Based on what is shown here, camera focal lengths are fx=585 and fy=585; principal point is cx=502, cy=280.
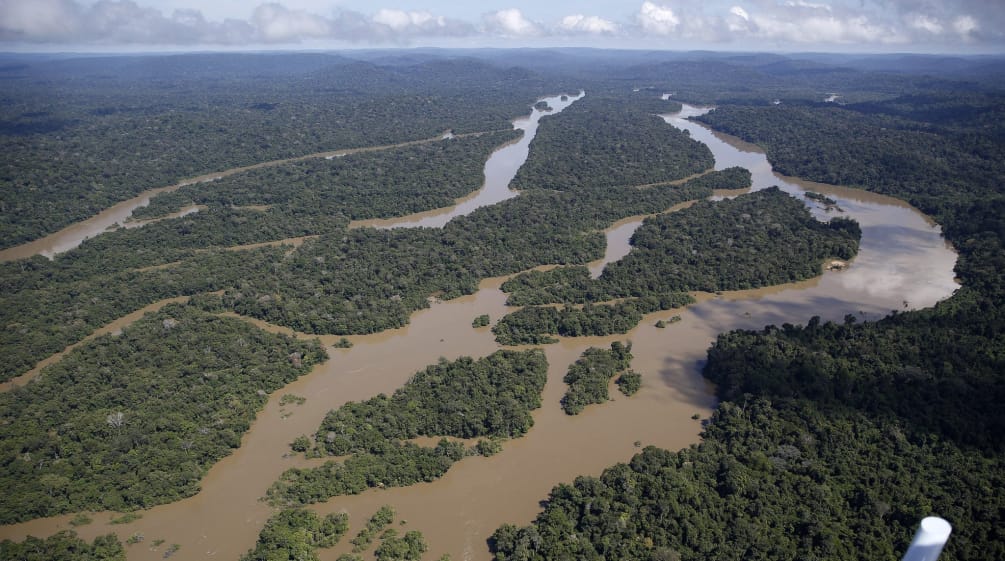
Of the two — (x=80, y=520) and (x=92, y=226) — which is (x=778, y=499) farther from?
(x=92, y=226)

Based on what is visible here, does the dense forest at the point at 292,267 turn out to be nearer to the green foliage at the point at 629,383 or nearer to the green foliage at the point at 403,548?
the green foliage at the point at 629,383

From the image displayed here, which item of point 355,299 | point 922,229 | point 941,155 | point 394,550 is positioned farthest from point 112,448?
point 941,155

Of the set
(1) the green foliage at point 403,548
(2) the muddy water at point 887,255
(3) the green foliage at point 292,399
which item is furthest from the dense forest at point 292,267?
(2) the muddy water at point 887,255

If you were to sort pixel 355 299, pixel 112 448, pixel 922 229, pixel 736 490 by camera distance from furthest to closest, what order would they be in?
pixel 922 229 → pixel 355 299 → pixel 112 448 → pixel 736 490

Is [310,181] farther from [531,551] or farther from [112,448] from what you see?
[531,551]

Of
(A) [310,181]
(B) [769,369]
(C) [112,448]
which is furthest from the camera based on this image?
(A) [310,181]

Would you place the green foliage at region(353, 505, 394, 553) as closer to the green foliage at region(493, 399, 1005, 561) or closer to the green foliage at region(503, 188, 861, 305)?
the green foliage at region(493, 399, 1005, 561)

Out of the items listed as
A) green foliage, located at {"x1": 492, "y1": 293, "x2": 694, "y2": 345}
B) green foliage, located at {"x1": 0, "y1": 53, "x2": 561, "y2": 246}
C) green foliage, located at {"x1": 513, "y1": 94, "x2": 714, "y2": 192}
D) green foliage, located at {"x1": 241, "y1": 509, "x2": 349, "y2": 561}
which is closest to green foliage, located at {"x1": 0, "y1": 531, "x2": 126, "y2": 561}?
green foliage, located at {"x1": 241, "y1": 509, "x2": 349, "y2": 561}
